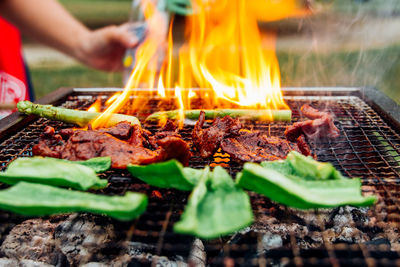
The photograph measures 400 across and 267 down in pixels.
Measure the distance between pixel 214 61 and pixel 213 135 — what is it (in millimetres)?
2778

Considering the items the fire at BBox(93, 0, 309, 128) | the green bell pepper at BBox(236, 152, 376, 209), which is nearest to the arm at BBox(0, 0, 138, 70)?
the fire at BBox(93, 0, 309, 128)

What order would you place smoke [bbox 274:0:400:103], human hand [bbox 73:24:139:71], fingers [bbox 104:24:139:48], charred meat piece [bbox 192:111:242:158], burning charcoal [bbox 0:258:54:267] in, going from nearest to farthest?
burning charcoal [bbox 0:258:54:267] → charred meat piece [bbox 192:111:242:158] → fingers [bbox 104:24:139:48] → human hand [bbox 73:24:139:71] → smoke [bbox 274:0:400:103]

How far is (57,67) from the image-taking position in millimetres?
15164

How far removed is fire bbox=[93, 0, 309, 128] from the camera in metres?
4.22

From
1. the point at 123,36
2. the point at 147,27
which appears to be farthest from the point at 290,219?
the point at 147,27

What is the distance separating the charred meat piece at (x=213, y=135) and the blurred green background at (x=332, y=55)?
3731 millimetres

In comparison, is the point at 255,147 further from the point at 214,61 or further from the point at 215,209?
the point at 214,61

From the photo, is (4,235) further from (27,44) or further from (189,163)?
(27,44)

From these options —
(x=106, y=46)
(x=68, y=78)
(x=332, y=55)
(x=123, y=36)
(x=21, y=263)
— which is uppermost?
(x=123, y=36)

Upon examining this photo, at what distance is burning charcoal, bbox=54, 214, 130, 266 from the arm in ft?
11.3

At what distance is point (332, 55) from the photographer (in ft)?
46.0

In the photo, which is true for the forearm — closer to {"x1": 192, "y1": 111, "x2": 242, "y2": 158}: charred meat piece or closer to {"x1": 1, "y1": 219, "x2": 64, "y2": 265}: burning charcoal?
{"x1": 192, "y1": 111, "x2": 242, "y2": 158}: charred meat piece

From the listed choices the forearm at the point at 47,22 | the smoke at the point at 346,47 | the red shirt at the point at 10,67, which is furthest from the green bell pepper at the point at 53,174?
the smoke at the point at 346,47

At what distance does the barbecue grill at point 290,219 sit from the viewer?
6.93 feet
